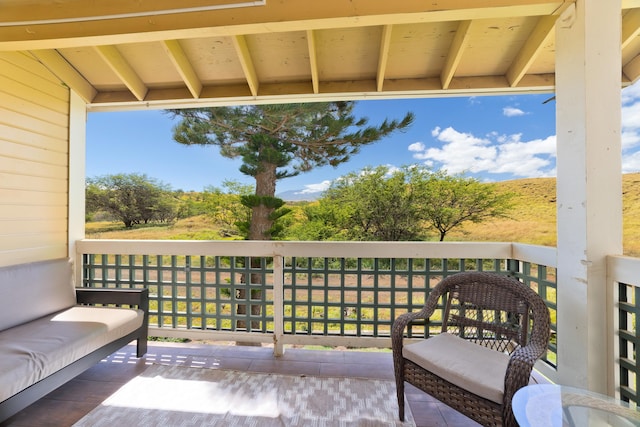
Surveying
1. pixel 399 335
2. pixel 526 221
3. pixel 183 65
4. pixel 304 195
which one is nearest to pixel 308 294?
pixel 399 335

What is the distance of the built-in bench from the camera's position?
155cm

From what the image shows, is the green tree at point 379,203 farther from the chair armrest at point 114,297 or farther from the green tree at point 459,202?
the chair armrest at point 114,297

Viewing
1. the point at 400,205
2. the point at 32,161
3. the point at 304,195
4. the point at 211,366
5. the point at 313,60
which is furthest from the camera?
the point at 304,195

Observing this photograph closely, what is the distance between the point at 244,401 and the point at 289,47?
2.66m

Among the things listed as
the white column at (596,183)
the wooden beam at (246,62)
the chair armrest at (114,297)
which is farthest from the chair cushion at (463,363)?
the wooden beam at (246,62)

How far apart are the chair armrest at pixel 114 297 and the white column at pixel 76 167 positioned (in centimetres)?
51

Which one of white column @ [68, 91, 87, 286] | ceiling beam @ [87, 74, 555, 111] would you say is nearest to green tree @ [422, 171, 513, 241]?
ceiling beam @ [87, 74, 555, 111]

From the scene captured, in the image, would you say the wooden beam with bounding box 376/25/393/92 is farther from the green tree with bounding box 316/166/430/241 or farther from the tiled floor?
the green tree with bounding box 316/166/430/241

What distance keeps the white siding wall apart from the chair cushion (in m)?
3.16

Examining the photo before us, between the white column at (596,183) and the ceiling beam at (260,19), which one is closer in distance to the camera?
the white column at (596,183)

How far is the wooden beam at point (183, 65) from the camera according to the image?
7.18ft

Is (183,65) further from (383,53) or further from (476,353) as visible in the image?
(476,353)

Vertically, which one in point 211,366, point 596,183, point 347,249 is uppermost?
point 596,183

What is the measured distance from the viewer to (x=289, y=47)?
234cm
